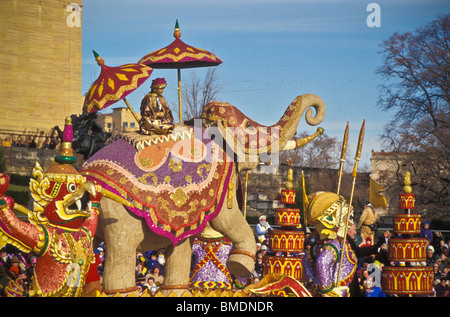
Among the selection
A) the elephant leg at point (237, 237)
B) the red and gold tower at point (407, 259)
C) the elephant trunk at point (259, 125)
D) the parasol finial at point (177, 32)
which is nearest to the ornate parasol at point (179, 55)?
the parasol finial at point (177, 32)

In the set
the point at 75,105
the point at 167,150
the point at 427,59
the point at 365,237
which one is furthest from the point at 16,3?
the point at 167,150

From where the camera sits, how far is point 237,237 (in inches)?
301

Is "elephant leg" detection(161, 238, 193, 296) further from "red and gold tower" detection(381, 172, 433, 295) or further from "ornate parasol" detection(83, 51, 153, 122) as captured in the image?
"red and gold tower" detection(381, 172, 433, 295)

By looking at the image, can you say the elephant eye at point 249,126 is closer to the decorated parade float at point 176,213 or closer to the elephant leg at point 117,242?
the decorated parade float at point 176,213

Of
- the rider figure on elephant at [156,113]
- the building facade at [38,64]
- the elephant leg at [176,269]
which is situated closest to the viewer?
the rider figure on elephant at [156,113]

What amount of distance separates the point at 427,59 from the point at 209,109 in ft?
39.3

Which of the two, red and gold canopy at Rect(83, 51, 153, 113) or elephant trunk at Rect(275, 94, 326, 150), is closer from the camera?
red and gold canopy at Rect(83, 51, 153, 113)

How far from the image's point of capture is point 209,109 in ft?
25.6

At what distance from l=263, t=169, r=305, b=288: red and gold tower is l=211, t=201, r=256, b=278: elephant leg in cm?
50

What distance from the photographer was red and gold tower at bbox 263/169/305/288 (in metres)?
8.15

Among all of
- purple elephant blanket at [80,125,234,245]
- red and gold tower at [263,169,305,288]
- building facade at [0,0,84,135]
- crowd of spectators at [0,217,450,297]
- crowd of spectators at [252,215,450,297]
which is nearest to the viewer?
purple elephant blanket at [80,125,234,245]

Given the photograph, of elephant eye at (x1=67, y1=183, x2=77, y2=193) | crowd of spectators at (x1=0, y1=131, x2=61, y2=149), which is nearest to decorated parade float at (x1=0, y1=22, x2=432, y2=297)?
elephant eye at (x1=67, y1=183, x2=77, y2=193)

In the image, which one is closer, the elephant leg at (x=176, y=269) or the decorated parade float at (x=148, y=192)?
the decorated parade float at (x=148, y=192)

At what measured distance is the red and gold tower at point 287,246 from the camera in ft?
26.7
